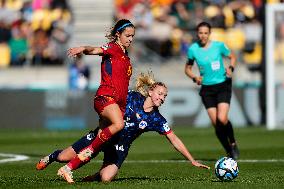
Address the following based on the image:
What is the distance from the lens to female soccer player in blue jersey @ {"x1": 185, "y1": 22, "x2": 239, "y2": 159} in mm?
15641

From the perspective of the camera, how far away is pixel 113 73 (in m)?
11.0

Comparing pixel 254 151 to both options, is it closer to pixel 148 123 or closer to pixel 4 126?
pixel 148 123

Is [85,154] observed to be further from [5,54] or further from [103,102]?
[5,54]

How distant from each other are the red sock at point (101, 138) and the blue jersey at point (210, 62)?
17.6 feet

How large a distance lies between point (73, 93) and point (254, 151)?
9585mm

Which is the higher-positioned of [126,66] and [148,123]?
[126,66]

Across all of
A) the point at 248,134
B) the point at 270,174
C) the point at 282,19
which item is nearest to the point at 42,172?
the point at 270,174

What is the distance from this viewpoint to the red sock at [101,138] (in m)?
10.8

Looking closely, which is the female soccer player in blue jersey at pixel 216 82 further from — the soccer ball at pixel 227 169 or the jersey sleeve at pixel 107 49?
the jersey sleeve at pixel 107 49

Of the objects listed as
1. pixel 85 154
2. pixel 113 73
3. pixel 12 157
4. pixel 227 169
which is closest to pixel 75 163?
pixel 85 154

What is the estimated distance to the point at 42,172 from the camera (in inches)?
515

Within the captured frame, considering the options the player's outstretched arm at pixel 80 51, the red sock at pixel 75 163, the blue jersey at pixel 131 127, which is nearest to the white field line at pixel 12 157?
the blue jersey at pixel 131 127

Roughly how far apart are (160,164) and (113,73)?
3803 millimetres

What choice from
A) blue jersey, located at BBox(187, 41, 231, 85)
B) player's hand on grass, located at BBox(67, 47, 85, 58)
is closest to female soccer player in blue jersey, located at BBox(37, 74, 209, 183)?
player's hand on grass, located at BBox(67, 47, 85, 58)
